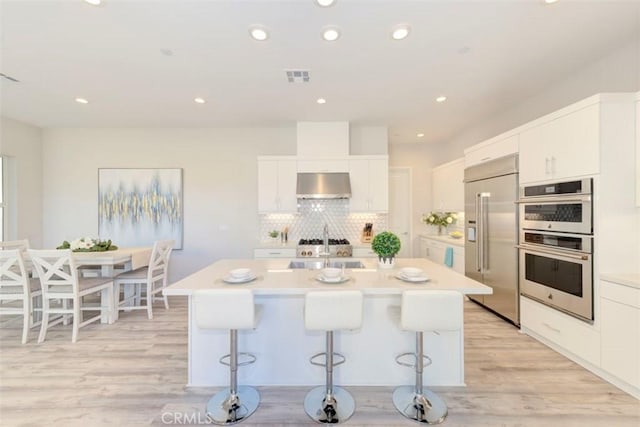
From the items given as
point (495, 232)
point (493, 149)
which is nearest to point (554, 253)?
point (495, 232)

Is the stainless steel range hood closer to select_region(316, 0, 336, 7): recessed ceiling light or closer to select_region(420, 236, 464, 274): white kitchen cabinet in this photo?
select_region(420, 236, 464, 274): white kitchen cabinet

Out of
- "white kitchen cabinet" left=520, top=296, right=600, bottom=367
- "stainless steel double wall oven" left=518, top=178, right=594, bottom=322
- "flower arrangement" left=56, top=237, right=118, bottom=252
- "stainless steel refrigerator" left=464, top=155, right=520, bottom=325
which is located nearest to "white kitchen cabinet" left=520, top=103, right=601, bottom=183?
"stainless steel double wall oven" left=518, top=178, right=594, bottom=322

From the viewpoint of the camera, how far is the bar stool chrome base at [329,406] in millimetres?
1928

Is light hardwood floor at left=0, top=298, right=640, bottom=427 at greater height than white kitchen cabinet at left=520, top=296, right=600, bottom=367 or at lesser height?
lesser

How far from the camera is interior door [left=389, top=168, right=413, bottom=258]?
6047 millimetres

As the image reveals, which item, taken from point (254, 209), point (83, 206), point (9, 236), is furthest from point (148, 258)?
point (9, 236)

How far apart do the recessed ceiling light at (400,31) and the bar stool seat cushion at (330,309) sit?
212 cm

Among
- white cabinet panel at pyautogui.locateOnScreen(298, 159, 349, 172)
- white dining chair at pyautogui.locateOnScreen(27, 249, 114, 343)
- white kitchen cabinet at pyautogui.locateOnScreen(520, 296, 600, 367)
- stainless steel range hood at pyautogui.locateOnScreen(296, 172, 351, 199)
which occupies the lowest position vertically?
white kitchen cabinet at pyautogui.locateOnScreen(520, 296, 600, 367)

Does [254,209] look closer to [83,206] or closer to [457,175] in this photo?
[83,206]

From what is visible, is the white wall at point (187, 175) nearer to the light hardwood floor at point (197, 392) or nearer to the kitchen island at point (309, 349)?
the light hardwood floor at point (197, 392)

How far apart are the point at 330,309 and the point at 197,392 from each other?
134 cm

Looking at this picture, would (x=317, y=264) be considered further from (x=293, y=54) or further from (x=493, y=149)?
(x=493, y=149)

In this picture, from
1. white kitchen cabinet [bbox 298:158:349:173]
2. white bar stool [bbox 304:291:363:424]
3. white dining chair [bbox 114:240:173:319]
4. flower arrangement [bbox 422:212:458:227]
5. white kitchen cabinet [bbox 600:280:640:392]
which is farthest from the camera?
flower arrangement [bbox 422:212:458:227]

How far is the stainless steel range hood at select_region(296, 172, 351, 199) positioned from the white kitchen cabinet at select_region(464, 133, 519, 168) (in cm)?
182
